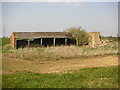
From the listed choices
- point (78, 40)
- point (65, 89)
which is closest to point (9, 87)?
point (65, 89)

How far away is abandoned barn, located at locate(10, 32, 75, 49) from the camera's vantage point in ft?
107

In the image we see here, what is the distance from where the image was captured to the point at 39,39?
34469mm

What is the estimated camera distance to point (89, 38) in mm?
39656

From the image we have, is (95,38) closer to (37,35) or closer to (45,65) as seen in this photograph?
(37,35)

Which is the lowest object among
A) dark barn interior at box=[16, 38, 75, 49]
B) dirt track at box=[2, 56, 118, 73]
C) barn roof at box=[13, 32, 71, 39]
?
dirt track at box=[2, 56, 118, 73]

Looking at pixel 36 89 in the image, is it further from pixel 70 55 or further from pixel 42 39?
pixel 42 39

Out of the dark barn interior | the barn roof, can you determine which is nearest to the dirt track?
the dark barn interior

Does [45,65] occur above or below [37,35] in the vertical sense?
below

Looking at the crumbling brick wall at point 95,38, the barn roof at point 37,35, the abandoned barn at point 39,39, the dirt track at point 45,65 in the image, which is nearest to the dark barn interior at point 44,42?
the abandoned barn at point 39,39

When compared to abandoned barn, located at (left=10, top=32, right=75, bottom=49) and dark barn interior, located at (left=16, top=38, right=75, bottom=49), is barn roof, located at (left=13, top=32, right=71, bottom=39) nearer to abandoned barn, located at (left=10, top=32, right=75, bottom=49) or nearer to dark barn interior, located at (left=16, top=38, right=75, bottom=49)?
abandoned barn, located at (left=10, top=32, right=75, bottom=49)

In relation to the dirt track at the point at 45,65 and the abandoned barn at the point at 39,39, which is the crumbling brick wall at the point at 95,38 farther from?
the dirt track at the point at 45,65

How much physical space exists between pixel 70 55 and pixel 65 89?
14001 mm

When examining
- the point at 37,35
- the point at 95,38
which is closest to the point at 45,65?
the point at 37,35

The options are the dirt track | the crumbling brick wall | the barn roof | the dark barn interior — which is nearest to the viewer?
the dirt track
